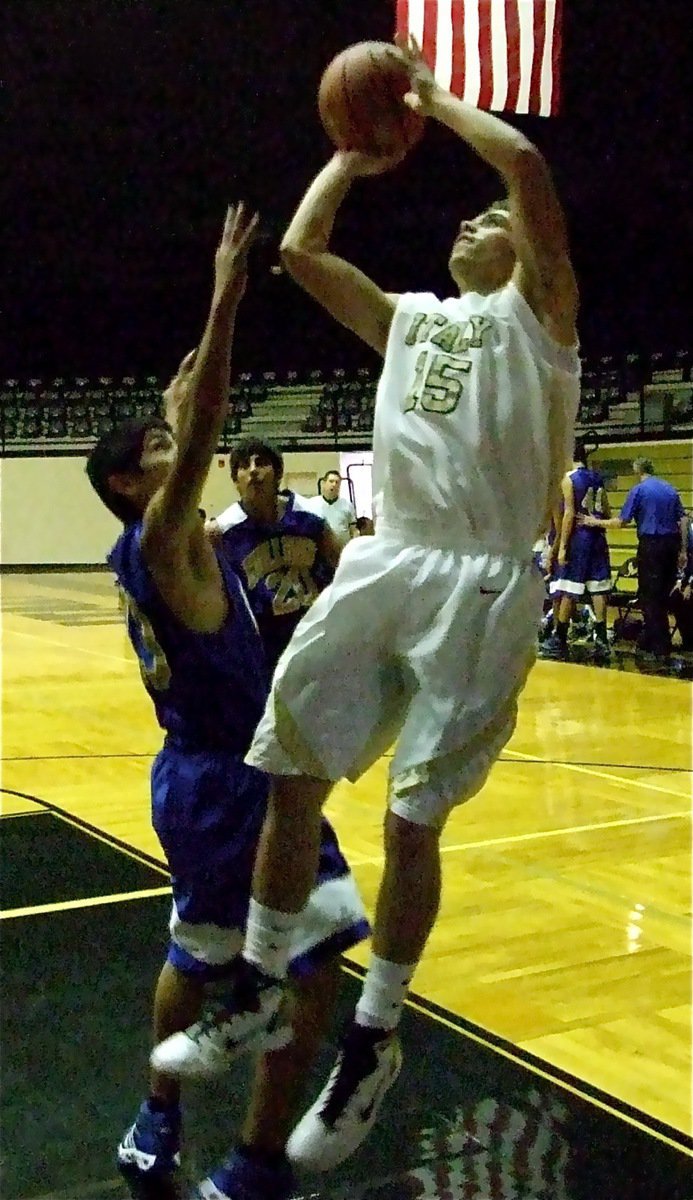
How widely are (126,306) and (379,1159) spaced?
1699cm

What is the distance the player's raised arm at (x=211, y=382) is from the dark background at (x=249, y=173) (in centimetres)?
710

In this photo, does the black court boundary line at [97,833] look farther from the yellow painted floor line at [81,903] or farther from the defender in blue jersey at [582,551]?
the defender in blue jersey at [582,551]

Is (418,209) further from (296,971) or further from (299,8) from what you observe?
(296,971)

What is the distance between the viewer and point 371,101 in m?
2.21

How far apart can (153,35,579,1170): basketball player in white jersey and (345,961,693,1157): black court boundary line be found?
0.72 metres

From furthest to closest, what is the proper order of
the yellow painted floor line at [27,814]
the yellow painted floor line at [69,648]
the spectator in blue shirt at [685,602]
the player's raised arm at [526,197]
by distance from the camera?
the yellow painted floor line at [69,648] → the spectator in blue shirt at [685,602] → the yellow painted floor line at [27,814] → the player's raised arm at [526,197]

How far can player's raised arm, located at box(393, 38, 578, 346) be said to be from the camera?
1.92 metres

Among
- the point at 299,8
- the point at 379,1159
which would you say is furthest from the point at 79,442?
the point at 379,1159

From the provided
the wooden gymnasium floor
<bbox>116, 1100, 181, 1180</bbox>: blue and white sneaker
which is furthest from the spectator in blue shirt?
<bbox>116, 1100, 181, 1180</bbox>: blue and white sneaker

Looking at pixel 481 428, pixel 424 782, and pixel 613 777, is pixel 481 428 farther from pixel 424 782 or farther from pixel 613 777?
pixel 613 777

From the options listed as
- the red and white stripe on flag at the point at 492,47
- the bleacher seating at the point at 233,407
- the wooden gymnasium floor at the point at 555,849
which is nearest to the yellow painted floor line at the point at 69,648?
the wooden gymnasium floor at the point at 555,849

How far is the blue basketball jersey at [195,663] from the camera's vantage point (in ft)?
7.18

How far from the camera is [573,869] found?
4184 mm

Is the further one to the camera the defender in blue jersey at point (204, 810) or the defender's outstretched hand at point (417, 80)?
the defender in blue jersey at point (204, 810)
